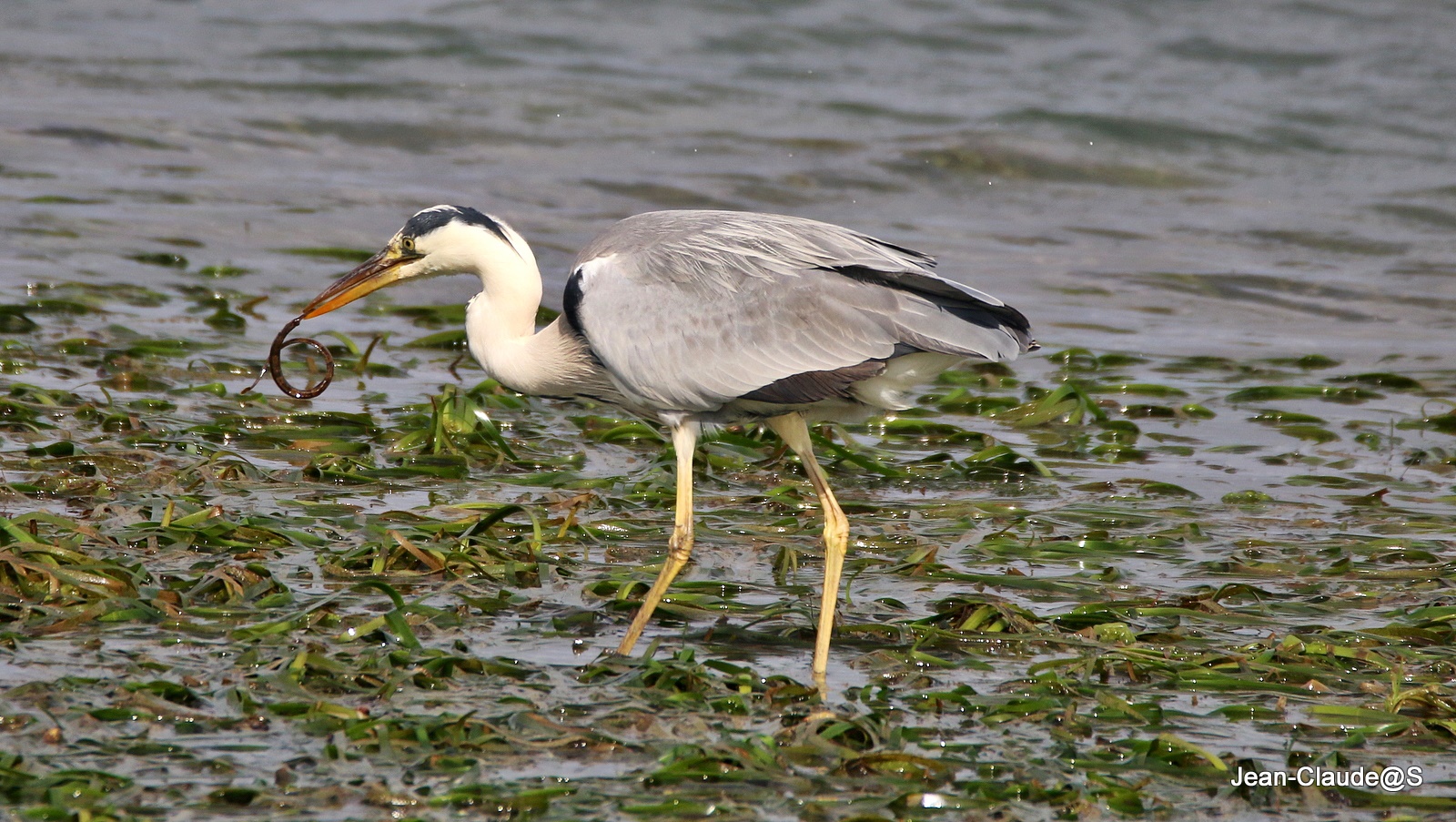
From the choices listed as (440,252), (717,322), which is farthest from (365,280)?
(717,322)

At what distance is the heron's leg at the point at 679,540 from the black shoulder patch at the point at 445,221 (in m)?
0.99

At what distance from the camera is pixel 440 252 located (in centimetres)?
578

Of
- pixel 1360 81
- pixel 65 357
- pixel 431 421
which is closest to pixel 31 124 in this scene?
pixel 65 357

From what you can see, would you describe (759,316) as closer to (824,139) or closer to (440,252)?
(440,252)

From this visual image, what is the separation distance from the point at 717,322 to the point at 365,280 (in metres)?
1.41

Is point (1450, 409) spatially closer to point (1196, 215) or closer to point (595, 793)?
point (1196, 215)

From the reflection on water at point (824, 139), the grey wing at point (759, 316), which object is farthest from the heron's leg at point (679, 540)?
the reflection on water at point (824, 139)

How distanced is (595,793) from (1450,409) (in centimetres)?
647

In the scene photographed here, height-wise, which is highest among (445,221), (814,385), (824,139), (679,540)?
(824,139)

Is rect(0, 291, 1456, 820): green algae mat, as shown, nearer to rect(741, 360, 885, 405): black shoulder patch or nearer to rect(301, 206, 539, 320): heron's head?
rect(741, 360, 885, 405): black shoulder patch

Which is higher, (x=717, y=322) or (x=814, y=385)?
(x=717, y=322)

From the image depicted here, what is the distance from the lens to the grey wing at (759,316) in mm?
5352

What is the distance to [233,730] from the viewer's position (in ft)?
13.3

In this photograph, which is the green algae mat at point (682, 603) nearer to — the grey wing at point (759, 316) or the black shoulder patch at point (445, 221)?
the grey wing at point (759, 316)
